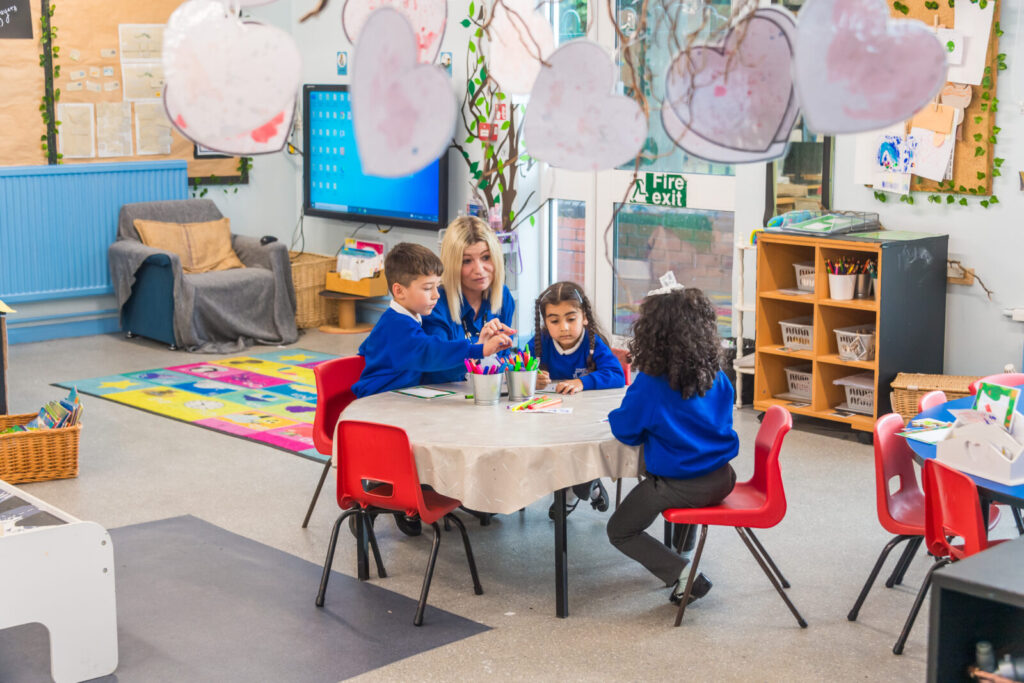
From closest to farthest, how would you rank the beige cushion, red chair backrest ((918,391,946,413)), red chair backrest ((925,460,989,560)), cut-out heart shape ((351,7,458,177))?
1. cut-out heart shape ((351,7,458,177))
2. red chair backrest ((925,460,989,560))
3. red chair backrest ((918,391,946,413))
4. the beige cushion

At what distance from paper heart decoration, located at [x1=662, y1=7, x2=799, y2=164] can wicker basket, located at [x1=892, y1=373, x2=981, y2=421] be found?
13.2ft

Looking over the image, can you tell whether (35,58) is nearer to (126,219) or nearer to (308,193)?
(126,219)

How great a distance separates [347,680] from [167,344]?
5016mm

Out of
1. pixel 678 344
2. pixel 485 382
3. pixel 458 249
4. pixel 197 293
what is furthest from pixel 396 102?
pixel 197 293

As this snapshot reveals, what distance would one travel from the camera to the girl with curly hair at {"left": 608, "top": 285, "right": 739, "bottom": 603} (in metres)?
3.21

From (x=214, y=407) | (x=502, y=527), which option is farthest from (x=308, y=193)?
(x=502, y=527)

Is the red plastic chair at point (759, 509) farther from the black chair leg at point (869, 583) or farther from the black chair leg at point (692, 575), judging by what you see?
the black chair leg at point (869, 583)

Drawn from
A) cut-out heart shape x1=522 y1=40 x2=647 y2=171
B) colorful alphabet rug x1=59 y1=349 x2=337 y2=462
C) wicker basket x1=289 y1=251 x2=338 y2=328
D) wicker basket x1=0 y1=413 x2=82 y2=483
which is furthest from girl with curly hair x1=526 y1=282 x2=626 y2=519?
wicker basket x1=289 y1=251 x2=338 y2=328

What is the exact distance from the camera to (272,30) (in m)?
1.29

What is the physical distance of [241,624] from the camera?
136 inches

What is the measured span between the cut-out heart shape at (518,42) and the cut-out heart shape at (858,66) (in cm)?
41

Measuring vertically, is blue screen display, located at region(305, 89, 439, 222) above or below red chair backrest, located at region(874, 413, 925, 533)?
above

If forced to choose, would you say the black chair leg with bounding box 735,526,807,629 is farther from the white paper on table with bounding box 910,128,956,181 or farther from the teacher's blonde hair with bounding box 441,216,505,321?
the white paper on table with bounding box 910,128,956,181

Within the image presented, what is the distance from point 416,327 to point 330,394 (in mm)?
504
